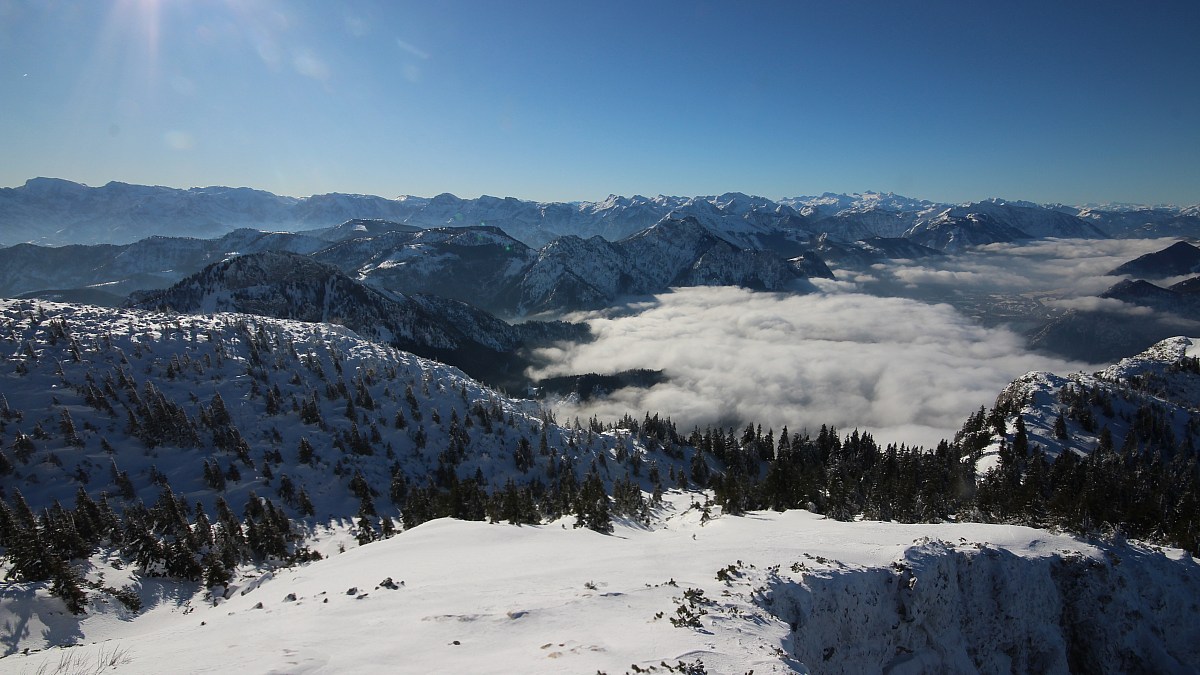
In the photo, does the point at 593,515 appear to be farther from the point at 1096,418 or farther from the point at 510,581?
the point at 1096,418

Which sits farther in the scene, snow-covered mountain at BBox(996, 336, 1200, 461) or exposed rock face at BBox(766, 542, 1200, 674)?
snow-covered mountain at BBox(996, 336, 1200, 461)

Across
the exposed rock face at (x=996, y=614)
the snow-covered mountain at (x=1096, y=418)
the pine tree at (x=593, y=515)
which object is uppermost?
the exposed rock face at (x=996, y=614)

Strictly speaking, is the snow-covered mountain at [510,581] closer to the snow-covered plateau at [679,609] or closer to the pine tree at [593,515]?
the snow-covered plateau at [679,609]

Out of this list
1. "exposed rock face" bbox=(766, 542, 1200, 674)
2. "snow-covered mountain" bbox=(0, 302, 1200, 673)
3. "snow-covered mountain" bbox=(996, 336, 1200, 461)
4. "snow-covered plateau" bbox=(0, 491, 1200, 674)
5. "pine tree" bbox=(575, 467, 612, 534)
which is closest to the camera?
"snow-covered plateau" bbox=(0, 491, 1200, 674)

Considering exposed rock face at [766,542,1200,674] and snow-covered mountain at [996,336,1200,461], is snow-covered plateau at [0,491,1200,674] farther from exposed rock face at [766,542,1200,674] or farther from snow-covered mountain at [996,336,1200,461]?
snow-covered mountain at [996,336,1200,461]

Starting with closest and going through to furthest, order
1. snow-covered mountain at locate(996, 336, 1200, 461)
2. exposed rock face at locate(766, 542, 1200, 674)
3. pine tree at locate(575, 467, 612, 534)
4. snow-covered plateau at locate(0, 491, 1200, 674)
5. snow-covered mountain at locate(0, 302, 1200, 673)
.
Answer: snow-covered plateau at locate(0, 491, 1200, 674) < snow-covered mountain at locate(0, 302, 1200, 673) < exposed rock face at locate(766, 542, 1200, 674) < pine tree at locate(575, 467, 612, 534) < snow-covered mountain at locate(996, 336, 1200, 461)

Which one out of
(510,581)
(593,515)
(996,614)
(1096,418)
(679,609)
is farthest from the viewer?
(1096,418)

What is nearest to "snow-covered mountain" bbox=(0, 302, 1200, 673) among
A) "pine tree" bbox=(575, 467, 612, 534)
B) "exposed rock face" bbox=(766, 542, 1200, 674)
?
"exposed rock face" bbox=(766, 542, 1200, 674)

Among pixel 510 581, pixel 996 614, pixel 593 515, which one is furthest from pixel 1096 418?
pixel 510 581

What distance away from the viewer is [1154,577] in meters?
49.8

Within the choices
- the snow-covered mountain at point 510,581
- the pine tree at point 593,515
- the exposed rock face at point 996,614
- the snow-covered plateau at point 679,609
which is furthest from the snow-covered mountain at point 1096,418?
the pine tree at point 593,515

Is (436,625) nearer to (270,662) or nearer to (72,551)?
(270,662)

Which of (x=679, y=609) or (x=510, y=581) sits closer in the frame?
(x=679, y=609)

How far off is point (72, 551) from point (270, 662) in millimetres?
63095
